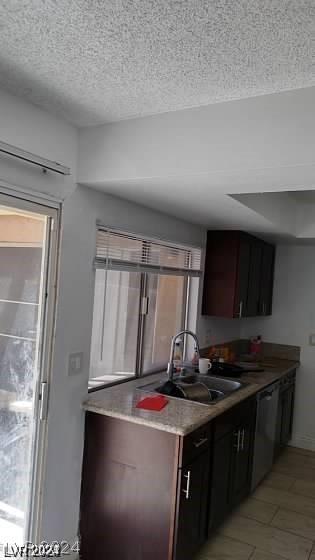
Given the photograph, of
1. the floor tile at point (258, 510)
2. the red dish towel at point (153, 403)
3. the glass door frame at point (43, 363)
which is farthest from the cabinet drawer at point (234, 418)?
the glass door frame at point (43, 363)

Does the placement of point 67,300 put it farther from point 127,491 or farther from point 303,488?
point 303,488

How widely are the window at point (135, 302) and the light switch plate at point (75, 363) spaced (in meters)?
0.30

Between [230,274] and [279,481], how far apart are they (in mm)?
1854

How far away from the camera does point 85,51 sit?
1449 millimetres

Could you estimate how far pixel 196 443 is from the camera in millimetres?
2258

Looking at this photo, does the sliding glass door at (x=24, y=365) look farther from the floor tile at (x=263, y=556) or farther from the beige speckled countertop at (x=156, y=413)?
the floor tile at (x=263, y=556)

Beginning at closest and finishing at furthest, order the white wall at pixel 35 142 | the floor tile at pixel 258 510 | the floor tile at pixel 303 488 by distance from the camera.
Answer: the white wall at pixel 35 142, the floor tile at pixel 258 510, the floor tile at pixel 303 488

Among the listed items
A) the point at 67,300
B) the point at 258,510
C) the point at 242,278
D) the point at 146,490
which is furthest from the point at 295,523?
the point at 67,300

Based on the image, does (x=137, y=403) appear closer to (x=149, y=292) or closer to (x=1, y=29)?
(x=149, y=292)

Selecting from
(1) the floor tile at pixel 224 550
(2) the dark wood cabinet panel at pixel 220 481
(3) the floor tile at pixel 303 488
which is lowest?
(1) the floor tile at pixel 224 550

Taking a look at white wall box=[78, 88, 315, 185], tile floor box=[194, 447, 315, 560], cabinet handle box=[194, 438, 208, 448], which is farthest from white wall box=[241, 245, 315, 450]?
white wall box=[78, 88, 315, 185]

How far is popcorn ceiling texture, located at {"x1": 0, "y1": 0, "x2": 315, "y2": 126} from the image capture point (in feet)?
3.95

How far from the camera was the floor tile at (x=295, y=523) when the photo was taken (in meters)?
2.82

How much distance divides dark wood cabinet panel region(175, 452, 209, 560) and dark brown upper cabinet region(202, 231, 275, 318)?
150 centimetres
